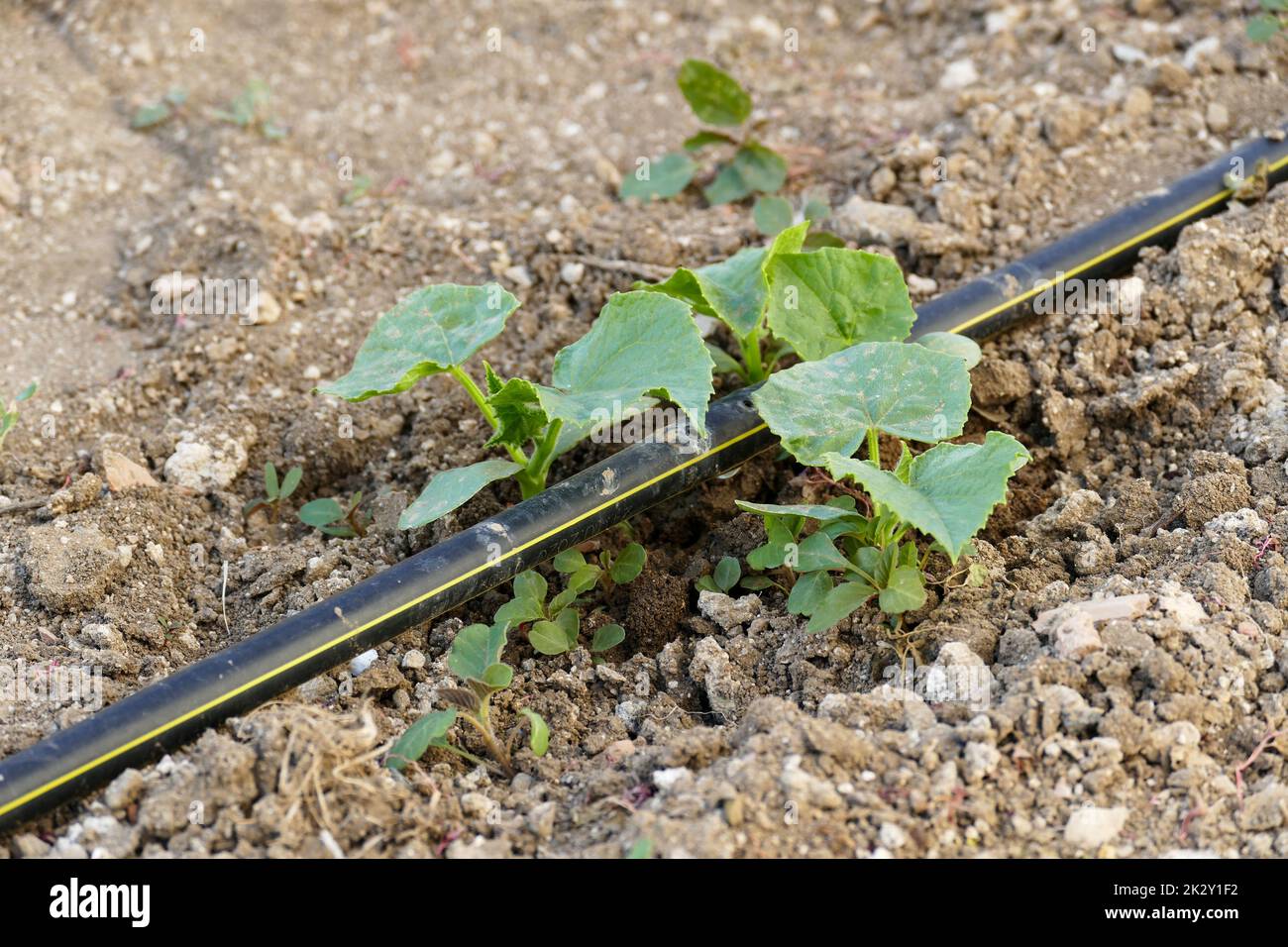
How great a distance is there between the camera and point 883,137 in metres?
3.40

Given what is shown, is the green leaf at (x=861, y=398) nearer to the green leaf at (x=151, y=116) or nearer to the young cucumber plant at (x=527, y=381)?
the young cucumber plant at (x=527, y=381)

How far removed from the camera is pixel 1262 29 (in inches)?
137

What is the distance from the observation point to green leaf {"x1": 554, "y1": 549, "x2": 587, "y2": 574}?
2354 millimetres

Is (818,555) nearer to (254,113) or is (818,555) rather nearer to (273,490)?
(273,490)

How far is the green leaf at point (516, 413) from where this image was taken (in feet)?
7.34

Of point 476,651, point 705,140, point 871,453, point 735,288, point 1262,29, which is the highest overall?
point 1262,29

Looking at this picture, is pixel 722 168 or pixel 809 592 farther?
pixel 722 168

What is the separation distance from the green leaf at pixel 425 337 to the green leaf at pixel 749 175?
111 centimetres

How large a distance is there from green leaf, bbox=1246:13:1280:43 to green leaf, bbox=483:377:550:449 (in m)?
2.48

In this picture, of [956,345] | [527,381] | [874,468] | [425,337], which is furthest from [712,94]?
[874,468]

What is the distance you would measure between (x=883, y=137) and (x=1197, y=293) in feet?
3.33

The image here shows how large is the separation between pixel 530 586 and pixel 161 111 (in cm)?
222

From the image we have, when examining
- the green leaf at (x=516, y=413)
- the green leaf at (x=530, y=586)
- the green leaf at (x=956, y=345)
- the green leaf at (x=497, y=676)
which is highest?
the green leaf at (x=956, y=345)

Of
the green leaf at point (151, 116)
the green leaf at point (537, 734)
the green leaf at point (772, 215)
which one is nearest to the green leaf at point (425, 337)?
the green leaf at point (537, 734)
